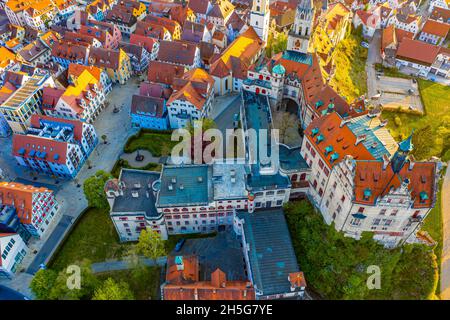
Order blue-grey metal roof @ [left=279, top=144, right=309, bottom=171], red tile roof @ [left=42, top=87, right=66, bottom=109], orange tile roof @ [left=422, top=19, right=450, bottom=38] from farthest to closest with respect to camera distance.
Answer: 1. orange tile roof @ [left=422, top=19, right=450, bottom=38]
2. red tile roof @ [left=42, top=87, right=66, bottom=109]
3. blue-grey metal roof @ [left=279, top=144, right=309, bottom=171]

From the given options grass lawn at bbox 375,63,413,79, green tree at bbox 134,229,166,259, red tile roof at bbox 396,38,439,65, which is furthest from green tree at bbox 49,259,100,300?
red tile roof at bbox 396,38,439,65

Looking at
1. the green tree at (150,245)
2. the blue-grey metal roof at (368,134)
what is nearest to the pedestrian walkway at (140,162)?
the green tree at (150,245)

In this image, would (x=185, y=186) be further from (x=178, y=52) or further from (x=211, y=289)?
(x=178, y=52)

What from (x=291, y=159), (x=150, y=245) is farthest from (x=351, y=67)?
(x=150, y=245)

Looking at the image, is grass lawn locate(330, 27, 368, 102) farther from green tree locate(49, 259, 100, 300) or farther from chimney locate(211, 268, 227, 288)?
green tree locate(49, 259, 100, 300)

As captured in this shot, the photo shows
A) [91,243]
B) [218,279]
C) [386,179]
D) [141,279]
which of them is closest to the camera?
[386,179]

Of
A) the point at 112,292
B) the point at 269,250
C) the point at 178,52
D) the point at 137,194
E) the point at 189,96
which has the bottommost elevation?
the point at 112,292

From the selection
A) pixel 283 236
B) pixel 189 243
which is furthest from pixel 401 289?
pixel 189 243
